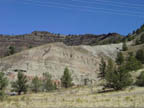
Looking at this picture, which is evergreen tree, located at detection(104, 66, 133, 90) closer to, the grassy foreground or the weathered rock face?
the grassy foreground

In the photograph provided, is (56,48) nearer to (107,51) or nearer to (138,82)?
(107,51)

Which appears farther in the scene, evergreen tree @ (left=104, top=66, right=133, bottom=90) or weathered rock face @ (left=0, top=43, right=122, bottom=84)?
weathered rock face @ (left=0, top=43, right=122, bottom=84)

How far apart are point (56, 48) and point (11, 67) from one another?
29.0 meters

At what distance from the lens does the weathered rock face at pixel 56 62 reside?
98.7 meters

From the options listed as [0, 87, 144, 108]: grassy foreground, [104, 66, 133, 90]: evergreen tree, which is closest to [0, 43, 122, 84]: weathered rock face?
[104, 66, 133, 90]: evergreen tree

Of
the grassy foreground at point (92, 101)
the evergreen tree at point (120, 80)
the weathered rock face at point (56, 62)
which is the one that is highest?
the weathered rock face at point (56, 62)

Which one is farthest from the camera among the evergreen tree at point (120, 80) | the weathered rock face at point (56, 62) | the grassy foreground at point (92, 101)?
the weathered rock face at point (56, 62)

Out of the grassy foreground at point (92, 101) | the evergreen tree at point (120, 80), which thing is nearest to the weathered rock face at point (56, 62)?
the evergreen tree at point (120, 80)

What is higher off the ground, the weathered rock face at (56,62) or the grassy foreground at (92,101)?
the weathered rock face at (56,62)

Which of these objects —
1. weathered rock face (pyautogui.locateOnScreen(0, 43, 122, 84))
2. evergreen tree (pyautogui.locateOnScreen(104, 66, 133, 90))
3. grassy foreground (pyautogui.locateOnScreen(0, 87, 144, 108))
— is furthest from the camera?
weathered rock face (pyautogui.locateOnScreen(0, 43, 122, 84))

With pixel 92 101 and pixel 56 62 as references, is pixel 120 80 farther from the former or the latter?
pixel 56 62

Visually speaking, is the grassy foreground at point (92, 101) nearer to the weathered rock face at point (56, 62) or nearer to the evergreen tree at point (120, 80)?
the evergreen tree at point (120, 80)

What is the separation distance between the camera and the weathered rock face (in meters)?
98.7

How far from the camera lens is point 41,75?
96375 mm
